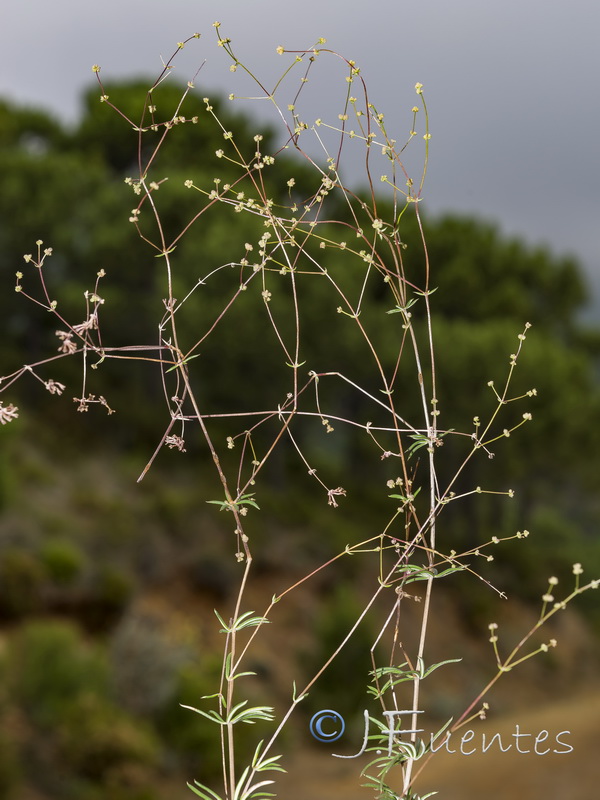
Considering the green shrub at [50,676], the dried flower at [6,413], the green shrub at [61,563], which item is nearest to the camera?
the dried flower at [6,413]

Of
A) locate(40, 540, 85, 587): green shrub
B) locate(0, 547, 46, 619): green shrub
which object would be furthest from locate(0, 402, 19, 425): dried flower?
locate(40, 540, 85, 587): green shrub

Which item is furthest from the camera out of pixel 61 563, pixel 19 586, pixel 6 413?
pixel 61 563

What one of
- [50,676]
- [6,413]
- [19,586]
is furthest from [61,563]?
[6,413]

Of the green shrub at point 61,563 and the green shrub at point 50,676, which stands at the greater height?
the green shrub at point 61,563

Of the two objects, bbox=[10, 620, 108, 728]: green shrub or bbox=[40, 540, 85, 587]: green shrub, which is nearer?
bbox=[10, 620, 108, 728]: green shrub

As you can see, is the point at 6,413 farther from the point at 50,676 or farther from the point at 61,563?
the point at 61,563

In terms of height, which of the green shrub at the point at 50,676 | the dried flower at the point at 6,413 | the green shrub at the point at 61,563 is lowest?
the green shrub at the point at 50,676

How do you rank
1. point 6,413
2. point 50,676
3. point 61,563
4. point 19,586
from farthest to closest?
point 61,563
point 19,586
point 50,676
point 6,413

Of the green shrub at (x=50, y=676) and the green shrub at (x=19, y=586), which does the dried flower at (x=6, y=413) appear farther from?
the green shrub at (x=19, y=586)

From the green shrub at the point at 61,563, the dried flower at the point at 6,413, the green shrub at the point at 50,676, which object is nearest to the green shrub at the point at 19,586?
the green shrub at the point at 61,563

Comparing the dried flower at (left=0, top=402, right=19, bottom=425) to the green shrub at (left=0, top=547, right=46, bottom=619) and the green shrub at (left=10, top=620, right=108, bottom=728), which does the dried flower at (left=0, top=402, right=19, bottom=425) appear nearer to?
the green shrub at (left=10, top=620, right=108, bottom=728)

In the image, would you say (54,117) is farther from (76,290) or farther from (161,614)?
(161,614)

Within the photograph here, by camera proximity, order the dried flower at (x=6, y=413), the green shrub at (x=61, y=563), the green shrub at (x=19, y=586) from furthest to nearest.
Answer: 1. the green shrub at (x=61, y=563)
2. the green shrub at (x=19, y=586)
3. the dried flower at (x=6, y=413)

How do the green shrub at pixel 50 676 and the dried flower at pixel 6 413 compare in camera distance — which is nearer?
the dried flower at pixel 6 413
